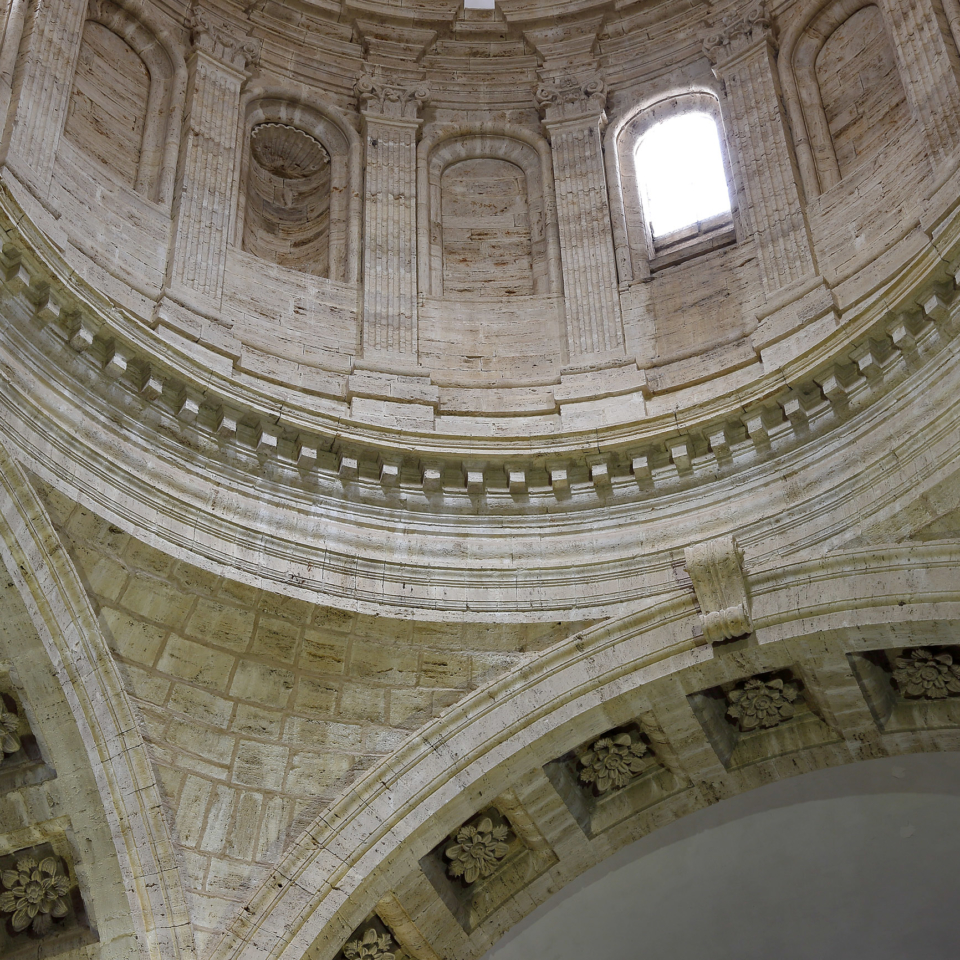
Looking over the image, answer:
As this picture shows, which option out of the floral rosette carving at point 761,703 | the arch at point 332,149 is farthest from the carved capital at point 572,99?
the floral rosette carving at point 761,703

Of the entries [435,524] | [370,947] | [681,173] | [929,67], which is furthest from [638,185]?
[370,947]

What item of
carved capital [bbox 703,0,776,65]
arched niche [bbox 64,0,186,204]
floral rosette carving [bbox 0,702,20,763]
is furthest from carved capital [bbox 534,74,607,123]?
floral rosette carving [bbox 0,702,20,763]

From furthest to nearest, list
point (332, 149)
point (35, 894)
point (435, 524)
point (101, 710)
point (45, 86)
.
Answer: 1. point (332, 149)
2. point (45, 86)
3. point (435, 524)
4. point (35, 894)
5. point (101, 710)

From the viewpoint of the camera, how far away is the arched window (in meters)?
15.7

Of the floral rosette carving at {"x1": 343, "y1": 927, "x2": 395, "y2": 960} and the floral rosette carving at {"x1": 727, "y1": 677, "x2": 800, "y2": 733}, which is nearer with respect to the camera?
the floral rosette carving at {"x1": 343, "y1": 927, "x2": 395, "y2": 960}

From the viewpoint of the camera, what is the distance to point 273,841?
40.0 feet

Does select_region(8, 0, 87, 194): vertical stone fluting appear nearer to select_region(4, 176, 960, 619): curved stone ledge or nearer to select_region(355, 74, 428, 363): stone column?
select_region(4, 176, 960, 619): curved stone ledge

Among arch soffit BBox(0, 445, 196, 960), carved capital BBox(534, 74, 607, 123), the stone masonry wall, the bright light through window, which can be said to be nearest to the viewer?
arch soffit BBox(0, 445, 196, 960)

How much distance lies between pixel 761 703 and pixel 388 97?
7954 millimetres

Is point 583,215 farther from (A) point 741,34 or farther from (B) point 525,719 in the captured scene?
(B) point 525,719

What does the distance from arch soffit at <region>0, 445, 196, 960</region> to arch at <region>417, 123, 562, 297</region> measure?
520 cm

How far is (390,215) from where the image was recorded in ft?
52.6

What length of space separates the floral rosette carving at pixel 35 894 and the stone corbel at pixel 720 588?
17.6 ft

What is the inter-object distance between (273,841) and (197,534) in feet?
8.11
